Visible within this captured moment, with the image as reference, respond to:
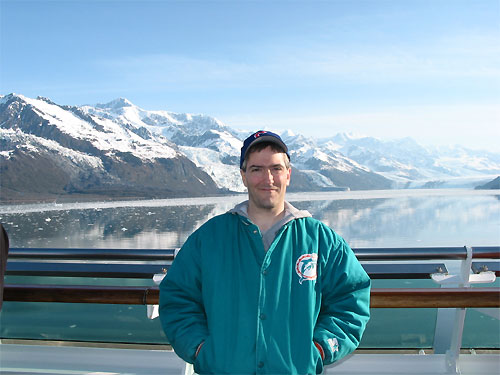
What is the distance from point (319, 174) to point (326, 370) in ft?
623

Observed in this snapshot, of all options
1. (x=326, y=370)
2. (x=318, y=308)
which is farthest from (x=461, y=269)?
(x=318, y=308)

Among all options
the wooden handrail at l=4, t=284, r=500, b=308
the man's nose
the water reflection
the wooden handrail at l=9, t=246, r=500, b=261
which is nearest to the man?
the man's nose

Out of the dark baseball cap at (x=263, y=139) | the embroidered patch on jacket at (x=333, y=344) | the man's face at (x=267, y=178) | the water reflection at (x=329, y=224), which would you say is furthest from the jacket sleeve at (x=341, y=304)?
the water reflection at (x=329, y=224)

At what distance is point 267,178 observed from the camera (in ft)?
5.08

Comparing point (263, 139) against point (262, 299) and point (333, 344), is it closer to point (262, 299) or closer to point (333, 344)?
point (262, 299)

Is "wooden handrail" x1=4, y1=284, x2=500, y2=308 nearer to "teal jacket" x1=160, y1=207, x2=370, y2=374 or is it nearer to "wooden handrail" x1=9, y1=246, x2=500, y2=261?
"wooden handrail" x1=9, y1=246, x2=500, y2=261

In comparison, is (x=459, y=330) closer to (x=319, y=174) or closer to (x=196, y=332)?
(x=196, y=332)

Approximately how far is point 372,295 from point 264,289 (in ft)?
2.17

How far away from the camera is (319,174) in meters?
190

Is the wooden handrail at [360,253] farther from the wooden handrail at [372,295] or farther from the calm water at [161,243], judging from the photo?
the calm water at [161,243]

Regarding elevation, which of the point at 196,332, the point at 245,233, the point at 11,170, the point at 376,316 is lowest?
the point at 11,170

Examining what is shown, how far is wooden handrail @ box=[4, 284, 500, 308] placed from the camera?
197 centimetres

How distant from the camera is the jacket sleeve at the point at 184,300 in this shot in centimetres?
151

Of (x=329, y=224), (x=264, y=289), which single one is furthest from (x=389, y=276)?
(x=329, y=224)
